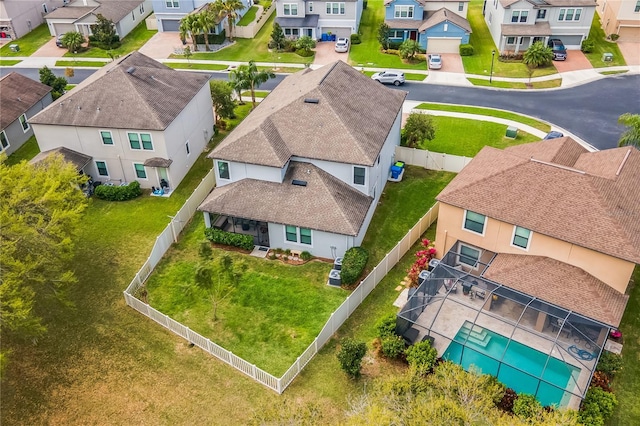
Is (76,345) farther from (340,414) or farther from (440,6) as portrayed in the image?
(440,6)

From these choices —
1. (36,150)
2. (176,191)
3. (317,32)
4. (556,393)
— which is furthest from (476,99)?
(36,150)

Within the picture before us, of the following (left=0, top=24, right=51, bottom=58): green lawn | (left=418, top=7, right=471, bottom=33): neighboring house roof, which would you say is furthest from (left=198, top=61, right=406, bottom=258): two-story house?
(left=0, top=24, right=51, bottom=58): green lawn

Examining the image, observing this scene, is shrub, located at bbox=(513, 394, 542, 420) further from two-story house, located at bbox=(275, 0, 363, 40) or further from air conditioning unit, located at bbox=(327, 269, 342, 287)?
two-story house, located at bbox=(275, 0, 363, 40)

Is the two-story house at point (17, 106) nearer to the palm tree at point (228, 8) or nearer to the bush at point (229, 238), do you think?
the bush at point (229, 238)

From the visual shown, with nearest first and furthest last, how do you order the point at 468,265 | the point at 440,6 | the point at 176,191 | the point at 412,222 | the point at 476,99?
the point at 468,265 < the point at 412,222 < the point at 176,191 < the point at 476,99 < the point at 440,6

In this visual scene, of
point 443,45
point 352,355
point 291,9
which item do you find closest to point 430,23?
point 443,45

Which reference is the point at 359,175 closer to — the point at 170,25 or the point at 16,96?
the point at 16,96

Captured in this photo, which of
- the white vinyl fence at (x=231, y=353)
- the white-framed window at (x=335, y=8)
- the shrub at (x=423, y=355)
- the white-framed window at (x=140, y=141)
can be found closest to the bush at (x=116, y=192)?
the white-framed window at (x=140, y=141)
